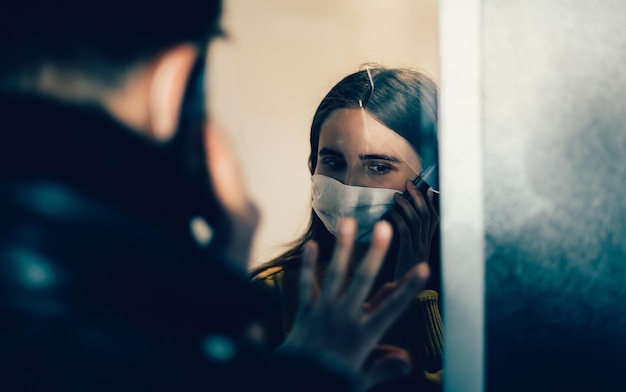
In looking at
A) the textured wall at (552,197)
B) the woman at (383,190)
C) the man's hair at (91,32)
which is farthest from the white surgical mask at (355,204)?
the man's hair at (91,32)

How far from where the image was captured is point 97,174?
81cm

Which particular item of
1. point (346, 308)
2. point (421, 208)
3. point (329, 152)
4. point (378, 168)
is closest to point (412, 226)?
point (421, 208)

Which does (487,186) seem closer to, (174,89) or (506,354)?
(506,354)

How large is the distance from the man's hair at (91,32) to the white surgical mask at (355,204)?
457 millimetres

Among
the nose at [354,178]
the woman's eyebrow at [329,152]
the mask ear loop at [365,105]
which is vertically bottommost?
the nose at [354,178]

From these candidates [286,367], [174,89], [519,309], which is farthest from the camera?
[174,89]

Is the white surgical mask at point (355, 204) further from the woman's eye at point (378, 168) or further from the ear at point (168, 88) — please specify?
the ear at point (168, 88)

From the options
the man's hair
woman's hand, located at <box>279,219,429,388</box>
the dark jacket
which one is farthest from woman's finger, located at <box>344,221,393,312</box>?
the man's hair

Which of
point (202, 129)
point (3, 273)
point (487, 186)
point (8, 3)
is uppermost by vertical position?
point (8, 3)

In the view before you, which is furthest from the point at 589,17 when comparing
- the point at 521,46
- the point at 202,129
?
the point at 202,129

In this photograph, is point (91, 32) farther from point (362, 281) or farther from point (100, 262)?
point (362, 281)

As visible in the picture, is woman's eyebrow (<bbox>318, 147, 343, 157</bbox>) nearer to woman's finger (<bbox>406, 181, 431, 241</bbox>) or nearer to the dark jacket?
woman's finger (<bbox>406, 181, 431, 241</bbox>)

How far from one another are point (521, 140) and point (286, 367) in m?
0.54

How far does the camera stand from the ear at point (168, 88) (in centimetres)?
91
